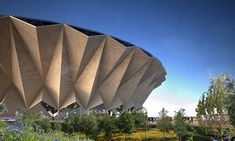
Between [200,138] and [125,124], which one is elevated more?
[125,124]

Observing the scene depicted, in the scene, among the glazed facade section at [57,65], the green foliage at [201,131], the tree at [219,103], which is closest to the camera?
the tree at [219,103]

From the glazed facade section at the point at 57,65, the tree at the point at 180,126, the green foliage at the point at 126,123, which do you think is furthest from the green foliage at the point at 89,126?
the glazed facade section at the point at 57,65

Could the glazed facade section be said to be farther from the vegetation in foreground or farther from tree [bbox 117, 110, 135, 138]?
tree [bbox 117, 110, 135, 138]

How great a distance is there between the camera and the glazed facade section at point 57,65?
1426 inches

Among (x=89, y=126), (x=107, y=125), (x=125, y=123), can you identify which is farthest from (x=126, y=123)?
(x=89, y=126)

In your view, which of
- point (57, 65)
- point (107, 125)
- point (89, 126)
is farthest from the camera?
point (57, 65)

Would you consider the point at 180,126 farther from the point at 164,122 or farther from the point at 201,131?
the point at 164,122

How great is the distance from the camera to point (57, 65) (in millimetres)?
39094

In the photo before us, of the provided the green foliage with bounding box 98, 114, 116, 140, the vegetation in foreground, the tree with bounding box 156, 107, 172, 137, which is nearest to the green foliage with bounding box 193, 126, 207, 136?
the vegetation in foreground

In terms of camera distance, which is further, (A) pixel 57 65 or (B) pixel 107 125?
(A) pixel 57 65

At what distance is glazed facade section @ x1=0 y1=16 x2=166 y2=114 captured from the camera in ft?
119

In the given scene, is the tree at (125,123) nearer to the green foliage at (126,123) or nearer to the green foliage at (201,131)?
the green foliage at (126,123)

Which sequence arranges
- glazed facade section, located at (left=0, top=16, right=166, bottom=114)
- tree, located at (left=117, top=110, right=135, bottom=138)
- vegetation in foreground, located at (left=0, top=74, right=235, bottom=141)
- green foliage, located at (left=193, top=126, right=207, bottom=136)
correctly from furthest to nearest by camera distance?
glazed facade section, located at (left=0, top=16, right=166, bottom=114), tree, located at (left=117, top=110, right=135, bottom=138), green foliage, located at (left=193, top=126, right=207, bottom=136), vegetation in foreground, located at (left=0, top=74, right=235, bottom=141)

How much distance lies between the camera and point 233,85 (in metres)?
19.3
